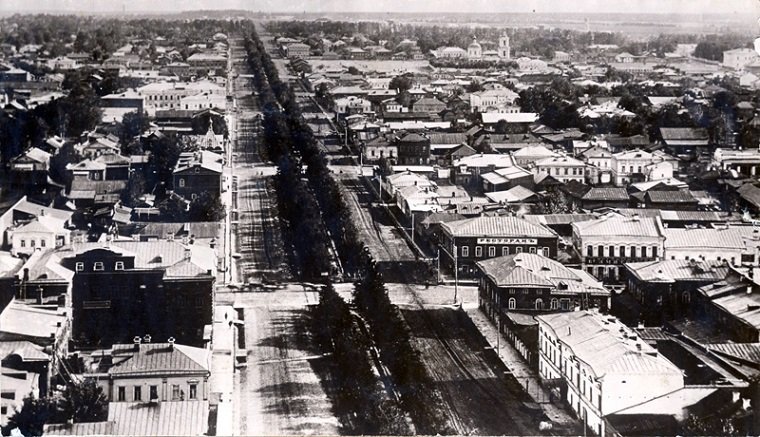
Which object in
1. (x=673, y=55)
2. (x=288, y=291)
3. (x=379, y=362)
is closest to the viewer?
(x=379, y=362)

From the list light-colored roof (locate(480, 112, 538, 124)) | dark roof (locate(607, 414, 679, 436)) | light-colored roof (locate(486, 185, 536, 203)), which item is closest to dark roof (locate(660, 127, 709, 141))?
light-colored roof (locate(480, 112, 538, 124))

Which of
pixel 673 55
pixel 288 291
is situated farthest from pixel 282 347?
pixel 673 55

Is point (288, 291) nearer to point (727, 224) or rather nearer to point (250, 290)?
point (250, 290)

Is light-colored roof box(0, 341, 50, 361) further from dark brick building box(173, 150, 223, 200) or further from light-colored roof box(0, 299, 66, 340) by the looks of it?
dark brick building box(173, 150, 223, 200)

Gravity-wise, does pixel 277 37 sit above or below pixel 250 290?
above

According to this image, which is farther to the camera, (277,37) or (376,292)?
(277,37)

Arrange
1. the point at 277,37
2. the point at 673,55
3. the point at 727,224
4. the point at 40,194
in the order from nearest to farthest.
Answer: the point at 727,224 < the point at 40,194 < the point at 277,37 < the point at 673,55

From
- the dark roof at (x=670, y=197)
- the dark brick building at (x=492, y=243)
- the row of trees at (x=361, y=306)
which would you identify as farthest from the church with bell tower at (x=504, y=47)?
the dark brick building at (x=492, y=243)
